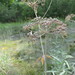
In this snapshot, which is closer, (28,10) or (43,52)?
(43,52)

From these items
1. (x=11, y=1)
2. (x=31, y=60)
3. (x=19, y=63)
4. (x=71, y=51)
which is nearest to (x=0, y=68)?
(x=19, y=63)

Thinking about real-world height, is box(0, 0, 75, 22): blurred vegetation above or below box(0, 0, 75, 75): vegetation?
above

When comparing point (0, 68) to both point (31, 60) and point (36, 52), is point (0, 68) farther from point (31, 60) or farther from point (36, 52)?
point (36, 52)

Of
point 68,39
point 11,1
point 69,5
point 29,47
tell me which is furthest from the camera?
point 11,1

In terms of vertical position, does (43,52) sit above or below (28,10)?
below

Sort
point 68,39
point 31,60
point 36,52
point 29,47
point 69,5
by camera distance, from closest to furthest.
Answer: point 31,60
point 36,52
point 29,47
point 68,39
point 69,5

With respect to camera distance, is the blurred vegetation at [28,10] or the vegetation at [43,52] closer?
the vegetation at [43,52]

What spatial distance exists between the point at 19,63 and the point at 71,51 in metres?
1.30

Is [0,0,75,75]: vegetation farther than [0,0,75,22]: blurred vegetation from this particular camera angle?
No

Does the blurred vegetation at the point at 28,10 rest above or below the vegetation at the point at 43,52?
above

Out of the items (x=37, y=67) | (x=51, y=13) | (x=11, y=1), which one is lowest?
(x=37, y=67)

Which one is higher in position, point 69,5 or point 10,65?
point 69,5

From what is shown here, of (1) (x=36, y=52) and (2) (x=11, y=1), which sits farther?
(2) (x=11, y=1)

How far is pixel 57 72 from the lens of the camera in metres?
3.38
